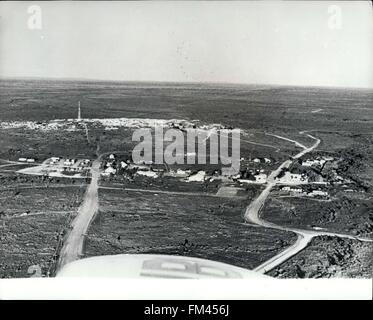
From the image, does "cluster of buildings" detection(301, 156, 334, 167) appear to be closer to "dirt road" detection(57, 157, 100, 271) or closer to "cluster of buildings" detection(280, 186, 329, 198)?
"cluster of buildings" detection(280, 186, 329, 198)

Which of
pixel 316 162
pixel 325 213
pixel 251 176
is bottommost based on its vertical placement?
pixel 325 213

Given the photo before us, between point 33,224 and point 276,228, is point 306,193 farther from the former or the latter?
point 33,224

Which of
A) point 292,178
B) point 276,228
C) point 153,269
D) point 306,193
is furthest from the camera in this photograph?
point 292,178

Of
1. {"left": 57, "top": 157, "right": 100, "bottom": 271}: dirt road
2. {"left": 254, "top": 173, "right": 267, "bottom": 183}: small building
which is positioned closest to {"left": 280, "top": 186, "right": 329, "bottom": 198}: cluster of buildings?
{"left": 254, "top": 173, "right": 267, "bottom": 183}: small building

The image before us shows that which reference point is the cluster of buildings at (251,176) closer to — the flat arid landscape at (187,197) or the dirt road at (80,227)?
the flat arid landscape at (187,197)

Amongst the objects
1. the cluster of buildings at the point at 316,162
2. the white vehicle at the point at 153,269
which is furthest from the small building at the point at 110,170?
the white vehicle at the point at 153,269

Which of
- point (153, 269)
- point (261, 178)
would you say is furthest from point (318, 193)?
point (153, 269)

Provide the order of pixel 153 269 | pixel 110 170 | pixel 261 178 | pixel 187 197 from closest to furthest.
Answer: pixel 153 269, pixel 187 197, pixel 261 178, pixel 110 170
